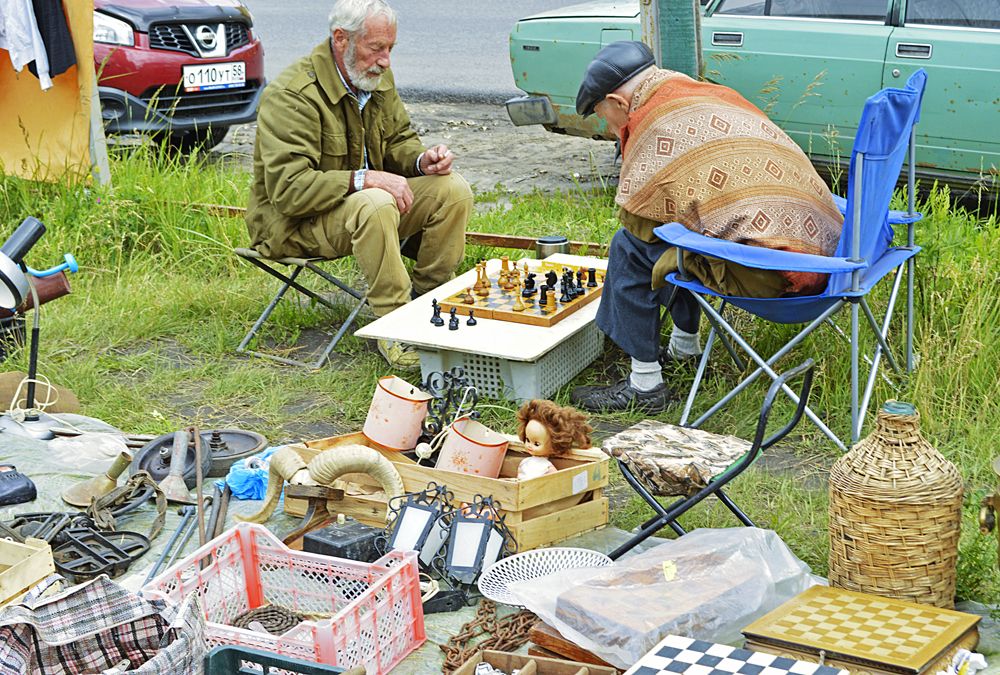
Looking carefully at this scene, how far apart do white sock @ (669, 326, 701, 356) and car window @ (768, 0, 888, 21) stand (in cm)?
252

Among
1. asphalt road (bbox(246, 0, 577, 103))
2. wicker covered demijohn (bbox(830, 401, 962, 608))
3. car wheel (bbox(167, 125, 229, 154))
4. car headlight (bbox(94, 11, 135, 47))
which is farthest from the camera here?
asphalt road (bbox(246, 0, 577, 103))

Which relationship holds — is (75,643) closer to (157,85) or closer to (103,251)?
(103,251)

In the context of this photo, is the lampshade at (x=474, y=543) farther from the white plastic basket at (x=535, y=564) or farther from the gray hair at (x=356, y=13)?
the gray hair at (x=356, y=13)

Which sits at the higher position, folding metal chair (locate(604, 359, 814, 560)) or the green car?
the green car

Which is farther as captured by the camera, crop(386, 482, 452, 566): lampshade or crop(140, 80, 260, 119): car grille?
crop(140, 80, 260, 119): car grille

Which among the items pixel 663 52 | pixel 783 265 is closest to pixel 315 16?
pixel 663 52

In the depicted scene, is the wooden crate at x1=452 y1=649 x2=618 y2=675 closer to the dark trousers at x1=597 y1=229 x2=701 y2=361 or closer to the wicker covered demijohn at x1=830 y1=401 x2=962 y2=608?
the wicker covered demijohn at x1=830 y1=401 x2=962 y2=608

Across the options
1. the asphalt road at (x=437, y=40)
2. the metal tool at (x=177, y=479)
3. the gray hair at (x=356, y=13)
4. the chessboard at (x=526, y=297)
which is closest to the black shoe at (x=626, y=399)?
the chessboard at (x=526, y=297)

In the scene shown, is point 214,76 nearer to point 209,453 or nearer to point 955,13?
point 955,13

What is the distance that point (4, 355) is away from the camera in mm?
5449

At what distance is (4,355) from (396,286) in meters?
1.74

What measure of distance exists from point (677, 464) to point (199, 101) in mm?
6399

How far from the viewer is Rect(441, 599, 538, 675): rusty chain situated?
315cm

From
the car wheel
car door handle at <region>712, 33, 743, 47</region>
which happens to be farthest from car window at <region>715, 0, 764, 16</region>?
the car wheel
